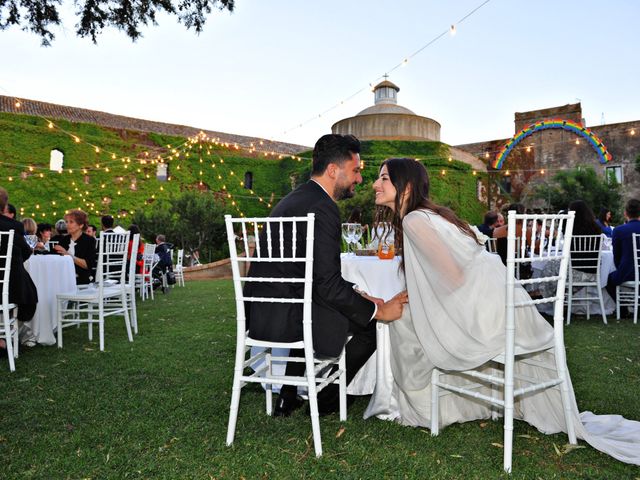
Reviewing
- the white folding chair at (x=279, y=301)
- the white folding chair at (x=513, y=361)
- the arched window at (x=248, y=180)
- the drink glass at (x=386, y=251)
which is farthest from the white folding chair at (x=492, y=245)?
the arched window at (x=248, y=180)

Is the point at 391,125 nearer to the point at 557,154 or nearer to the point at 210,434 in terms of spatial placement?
the point at 557,154

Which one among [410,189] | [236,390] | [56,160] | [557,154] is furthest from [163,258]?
[557,154]

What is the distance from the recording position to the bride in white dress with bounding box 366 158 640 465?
2.20m

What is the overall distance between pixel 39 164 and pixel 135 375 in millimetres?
20860

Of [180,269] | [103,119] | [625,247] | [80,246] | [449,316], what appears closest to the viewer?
[449,316]

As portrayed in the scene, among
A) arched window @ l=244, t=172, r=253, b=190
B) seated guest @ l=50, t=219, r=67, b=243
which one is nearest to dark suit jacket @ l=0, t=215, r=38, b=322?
seated guest @ l=50, t=219, r=67, b=243

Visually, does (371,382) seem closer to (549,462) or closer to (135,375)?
(549,462)

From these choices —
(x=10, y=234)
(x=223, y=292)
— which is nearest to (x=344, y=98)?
(x=223, y=292)

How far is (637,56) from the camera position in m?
12.1

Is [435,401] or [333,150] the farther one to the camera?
[333,150]

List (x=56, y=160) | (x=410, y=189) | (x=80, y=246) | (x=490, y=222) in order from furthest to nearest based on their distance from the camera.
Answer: (x=56, y=160), (x=490, y=222), (x=80, y=246), (x=410, y=189)

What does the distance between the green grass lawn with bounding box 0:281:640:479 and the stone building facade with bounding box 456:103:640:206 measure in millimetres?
25127

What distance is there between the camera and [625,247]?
584cm

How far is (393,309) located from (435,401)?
1.69 ft
